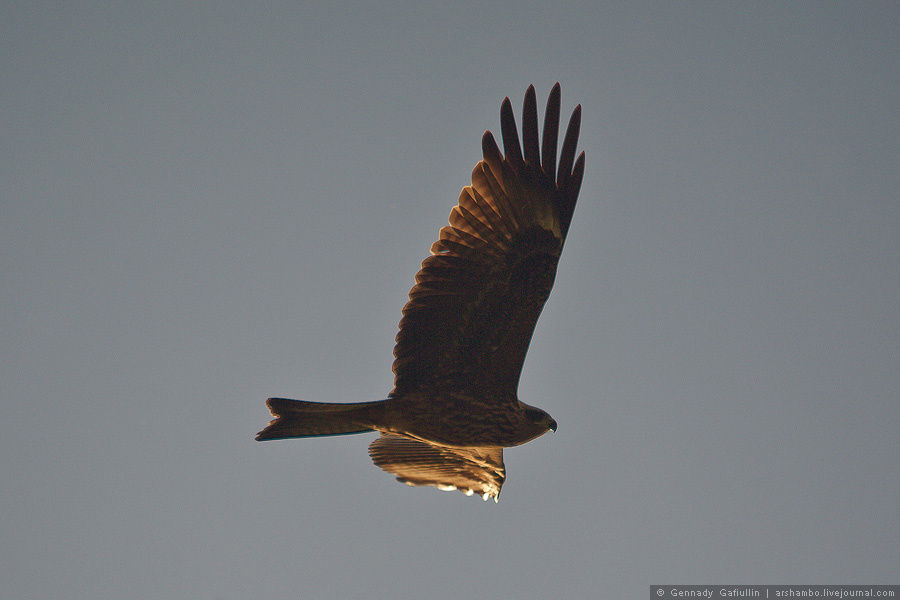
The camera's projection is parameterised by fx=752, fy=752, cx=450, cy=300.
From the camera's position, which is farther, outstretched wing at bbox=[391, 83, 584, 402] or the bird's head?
the bird's head

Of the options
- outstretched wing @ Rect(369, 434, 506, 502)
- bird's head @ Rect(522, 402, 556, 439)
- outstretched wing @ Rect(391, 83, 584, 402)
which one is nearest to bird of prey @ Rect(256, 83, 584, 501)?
outstretched wing @ Rect(391, 83, 584, 402)

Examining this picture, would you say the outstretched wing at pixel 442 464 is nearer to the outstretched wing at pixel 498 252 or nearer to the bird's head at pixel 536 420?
the bird's head at pixel 536 420

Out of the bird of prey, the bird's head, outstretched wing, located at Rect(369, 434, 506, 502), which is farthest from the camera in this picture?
outstretched wing, located at Rect(369, 434, 506, 502)

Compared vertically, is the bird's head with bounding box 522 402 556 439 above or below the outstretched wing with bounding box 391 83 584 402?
below

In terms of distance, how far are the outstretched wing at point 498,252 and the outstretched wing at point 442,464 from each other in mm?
1554

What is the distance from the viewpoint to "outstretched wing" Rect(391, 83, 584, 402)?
583 centimetres

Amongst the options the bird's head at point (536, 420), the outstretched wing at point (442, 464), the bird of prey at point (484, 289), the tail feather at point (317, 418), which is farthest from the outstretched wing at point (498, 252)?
the outstretched wing at point (442, 464)

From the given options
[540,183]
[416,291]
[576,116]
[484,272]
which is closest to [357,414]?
[416,291]

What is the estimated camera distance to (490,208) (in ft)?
19.4

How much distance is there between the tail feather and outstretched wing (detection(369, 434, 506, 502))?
1.14 m

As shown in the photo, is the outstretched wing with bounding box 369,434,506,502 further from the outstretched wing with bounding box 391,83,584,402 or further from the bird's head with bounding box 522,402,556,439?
the outstretched wing with bounding box 391,83,584,402

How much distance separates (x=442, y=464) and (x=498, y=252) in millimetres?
2585

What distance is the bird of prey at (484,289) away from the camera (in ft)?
19.1

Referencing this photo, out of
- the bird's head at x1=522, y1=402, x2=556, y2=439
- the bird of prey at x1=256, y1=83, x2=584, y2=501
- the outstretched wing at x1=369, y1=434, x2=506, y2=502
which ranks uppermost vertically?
the bird of prey at x1=256, y1=83, x2=584, y2=501
